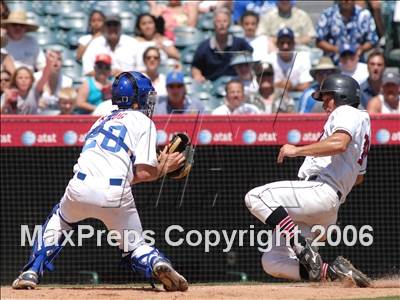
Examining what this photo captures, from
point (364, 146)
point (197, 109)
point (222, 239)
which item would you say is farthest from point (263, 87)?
point (364, 146)

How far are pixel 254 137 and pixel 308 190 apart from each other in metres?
2.49

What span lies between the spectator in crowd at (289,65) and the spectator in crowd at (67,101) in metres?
2.42

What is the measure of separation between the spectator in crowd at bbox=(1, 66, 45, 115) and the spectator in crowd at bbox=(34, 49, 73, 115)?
0.14m

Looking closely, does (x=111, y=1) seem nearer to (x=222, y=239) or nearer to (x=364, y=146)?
(x=222, y=239)

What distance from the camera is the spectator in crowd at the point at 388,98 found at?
37.4ft

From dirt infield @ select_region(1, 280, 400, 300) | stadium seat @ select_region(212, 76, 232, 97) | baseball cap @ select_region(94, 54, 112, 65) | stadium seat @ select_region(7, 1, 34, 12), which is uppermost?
stadium seat @ select_region(7, 1, 34, 12)

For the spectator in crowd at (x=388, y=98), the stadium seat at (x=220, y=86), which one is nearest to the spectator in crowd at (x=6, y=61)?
the stadium seat at (x=220, y=86)

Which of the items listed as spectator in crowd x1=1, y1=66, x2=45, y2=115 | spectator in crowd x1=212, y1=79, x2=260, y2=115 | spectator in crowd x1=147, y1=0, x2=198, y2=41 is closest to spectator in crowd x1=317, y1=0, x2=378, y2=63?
spectator in crowd x1=147, y1=0, x2=198, y2=41

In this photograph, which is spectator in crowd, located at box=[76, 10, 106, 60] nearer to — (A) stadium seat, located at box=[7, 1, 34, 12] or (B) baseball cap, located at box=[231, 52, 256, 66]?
(A) stadium seat, located at box=[7, 1, 34, 12]

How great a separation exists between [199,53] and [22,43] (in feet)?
7.57

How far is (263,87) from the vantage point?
461 inches

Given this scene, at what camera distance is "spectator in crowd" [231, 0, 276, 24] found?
13.9 meters

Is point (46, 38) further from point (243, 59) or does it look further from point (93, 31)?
point (243, 59)

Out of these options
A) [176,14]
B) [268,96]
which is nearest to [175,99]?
[268,96]
